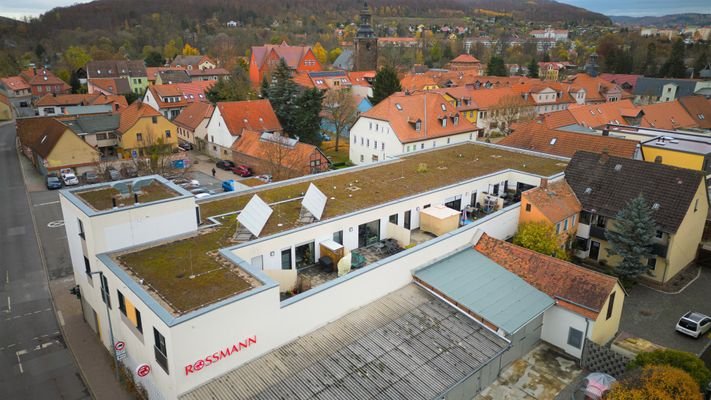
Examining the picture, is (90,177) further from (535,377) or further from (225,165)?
(535,377)

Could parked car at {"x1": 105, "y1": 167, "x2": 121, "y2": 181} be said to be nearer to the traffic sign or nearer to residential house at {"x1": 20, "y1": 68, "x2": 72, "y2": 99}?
the traffic sign

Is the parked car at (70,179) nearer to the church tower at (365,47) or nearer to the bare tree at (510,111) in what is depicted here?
the bare tree at (510,111)

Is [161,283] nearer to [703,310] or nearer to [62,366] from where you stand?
[62,366]

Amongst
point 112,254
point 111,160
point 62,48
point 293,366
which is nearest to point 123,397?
point 112,254

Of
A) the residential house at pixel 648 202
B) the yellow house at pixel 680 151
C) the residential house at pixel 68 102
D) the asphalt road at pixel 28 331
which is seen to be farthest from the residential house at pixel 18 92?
the yellow house at pixel 680 151

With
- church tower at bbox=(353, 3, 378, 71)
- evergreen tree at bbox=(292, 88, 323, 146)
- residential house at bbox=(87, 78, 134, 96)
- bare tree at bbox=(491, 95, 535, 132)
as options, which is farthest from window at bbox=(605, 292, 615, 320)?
church tower at bbox=(353, 3, 378, 71)
